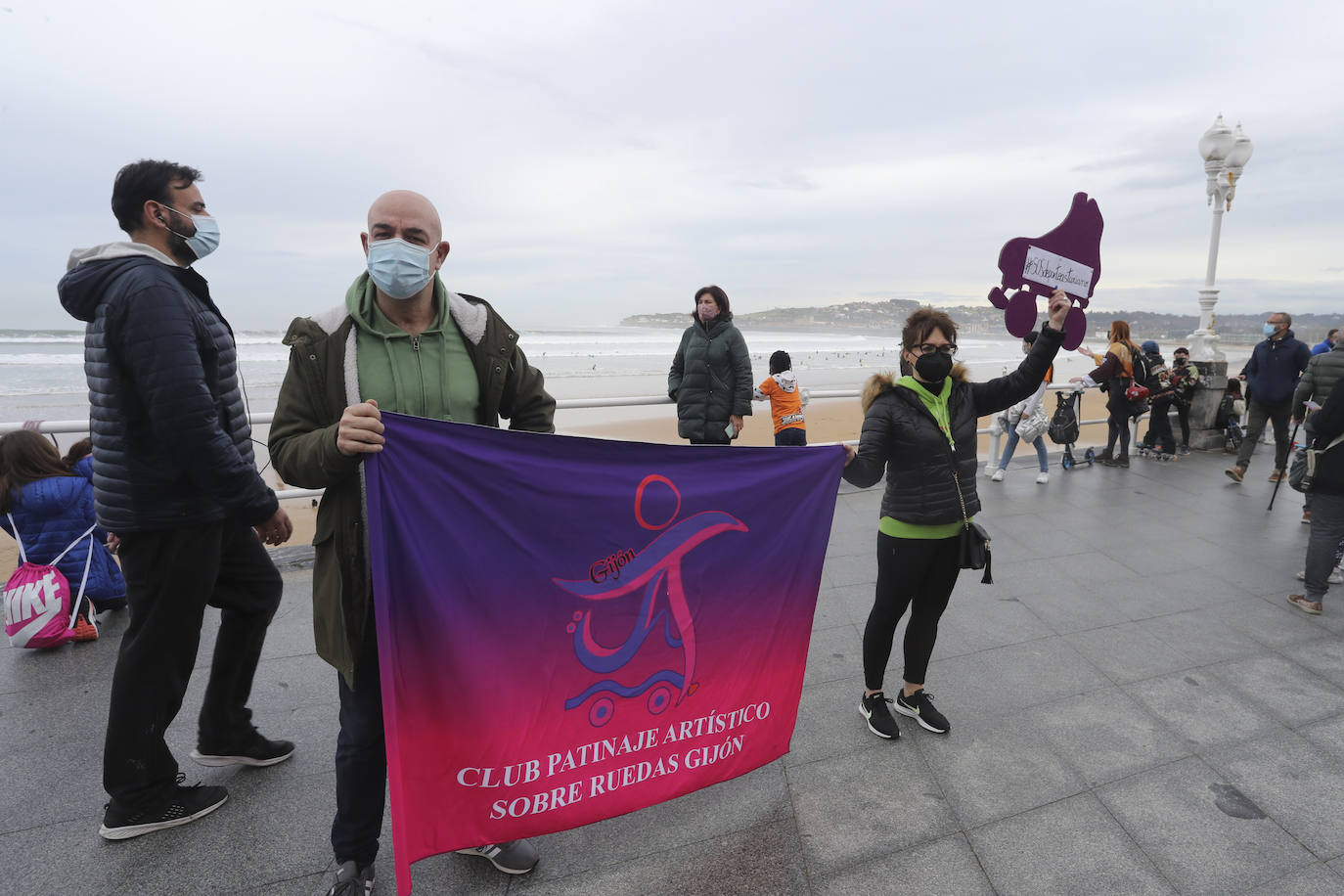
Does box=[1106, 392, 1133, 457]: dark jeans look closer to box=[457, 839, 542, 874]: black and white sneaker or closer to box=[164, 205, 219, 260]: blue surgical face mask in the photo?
box=[457, 839, 542, 874]: black and white sneaker

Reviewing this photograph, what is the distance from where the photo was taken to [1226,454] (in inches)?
346

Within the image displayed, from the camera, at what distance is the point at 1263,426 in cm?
727

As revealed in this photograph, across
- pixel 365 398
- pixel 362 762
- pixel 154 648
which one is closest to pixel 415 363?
pixel 365 398

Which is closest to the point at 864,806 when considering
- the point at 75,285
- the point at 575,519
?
the point at 575,519

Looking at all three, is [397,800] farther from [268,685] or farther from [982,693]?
[982,693]

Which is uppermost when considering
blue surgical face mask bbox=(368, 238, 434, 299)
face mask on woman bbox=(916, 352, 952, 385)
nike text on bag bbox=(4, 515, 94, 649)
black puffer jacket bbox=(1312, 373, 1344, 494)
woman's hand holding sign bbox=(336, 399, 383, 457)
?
blue surgical face mask bbox=(368, 238, 434, 299)

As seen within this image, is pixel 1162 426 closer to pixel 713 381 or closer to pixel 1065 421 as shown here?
pixel 1065 421

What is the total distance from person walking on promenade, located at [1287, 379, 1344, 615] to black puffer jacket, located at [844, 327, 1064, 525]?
235 centimetres

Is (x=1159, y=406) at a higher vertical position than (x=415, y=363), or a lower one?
lower

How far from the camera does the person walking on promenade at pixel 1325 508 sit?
387 cm

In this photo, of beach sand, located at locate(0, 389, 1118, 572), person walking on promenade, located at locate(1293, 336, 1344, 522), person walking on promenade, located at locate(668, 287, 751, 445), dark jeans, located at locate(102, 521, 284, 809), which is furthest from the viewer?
beach sand, located at locate(0, 389, 1118, 572)

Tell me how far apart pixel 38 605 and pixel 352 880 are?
2509 mm

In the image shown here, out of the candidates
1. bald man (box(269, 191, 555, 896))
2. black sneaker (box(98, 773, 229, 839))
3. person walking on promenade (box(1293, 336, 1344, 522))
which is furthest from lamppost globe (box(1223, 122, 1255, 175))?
black sneaker (box(98, 773, 229, 839))

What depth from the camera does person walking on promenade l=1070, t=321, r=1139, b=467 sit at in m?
7.56
